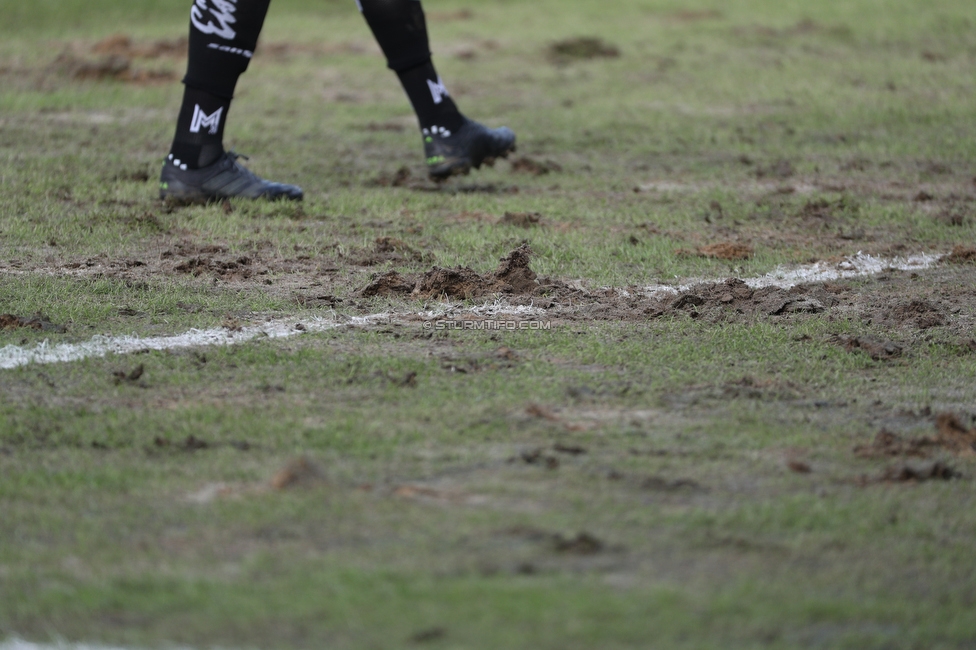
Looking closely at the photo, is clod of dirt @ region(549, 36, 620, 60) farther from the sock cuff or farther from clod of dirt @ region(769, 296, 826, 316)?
clod of dirt @ region(769, 296, 826, 316)

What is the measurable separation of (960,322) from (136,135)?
412cm

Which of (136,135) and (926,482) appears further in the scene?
(136,135)

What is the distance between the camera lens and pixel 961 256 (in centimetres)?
389

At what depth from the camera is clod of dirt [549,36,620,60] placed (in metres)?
8.94

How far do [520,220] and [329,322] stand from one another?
4.26 feet

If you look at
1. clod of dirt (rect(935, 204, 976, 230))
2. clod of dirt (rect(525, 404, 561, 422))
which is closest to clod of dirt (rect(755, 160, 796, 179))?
clod of dirt (rect(935, 204, 976, 230))

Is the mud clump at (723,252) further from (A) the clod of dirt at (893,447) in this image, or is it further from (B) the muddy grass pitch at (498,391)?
(A) the clod of dirt at (893,447)

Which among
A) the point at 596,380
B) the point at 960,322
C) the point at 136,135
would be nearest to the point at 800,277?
the point at 960,322

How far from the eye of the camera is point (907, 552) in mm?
1890

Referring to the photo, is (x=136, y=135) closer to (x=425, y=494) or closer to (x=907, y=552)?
(x=425, y=494)

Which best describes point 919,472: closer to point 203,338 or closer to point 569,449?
point 569,449

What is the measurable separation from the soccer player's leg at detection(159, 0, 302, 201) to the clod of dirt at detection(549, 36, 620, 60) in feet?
15.8

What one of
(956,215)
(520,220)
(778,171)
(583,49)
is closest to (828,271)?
(956,215)

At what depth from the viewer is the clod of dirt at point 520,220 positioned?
4246mm
